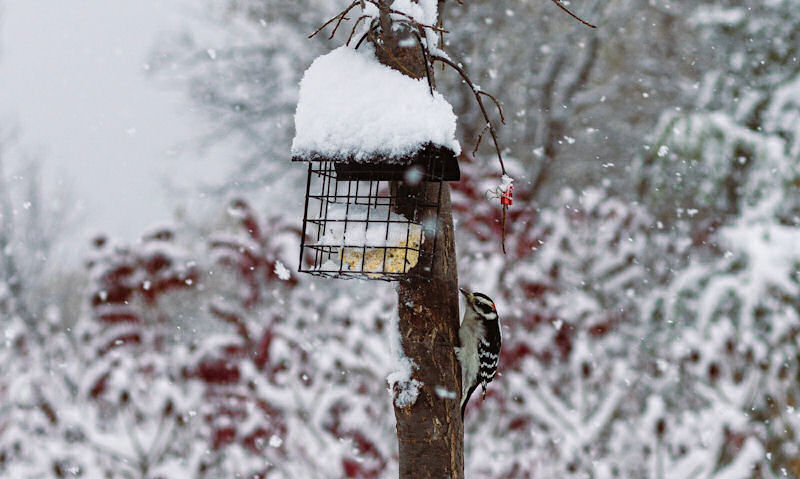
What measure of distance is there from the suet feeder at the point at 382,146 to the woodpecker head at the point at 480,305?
3.38ft

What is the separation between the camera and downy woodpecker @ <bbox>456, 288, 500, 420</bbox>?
11.4 ft

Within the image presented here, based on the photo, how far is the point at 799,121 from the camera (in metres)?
6.77

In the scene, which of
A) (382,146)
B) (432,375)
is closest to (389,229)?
(382,146)

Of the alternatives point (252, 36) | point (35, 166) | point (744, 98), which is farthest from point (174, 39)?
point (744, 98)

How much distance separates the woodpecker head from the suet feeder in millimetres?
1030

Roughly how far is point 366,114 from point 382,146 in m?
0.11

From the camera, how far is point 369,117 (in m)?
2.45

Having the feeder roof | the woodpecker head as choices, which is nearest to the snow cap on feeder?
the feeder roof

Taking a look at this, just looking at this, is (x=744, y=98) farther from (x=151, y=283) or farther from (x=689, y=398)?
(x=151, y=283)

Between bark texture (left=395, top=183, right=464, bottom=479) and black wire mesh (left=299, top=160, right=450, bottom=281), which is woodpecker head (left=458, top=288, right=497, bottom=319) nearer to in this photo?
black wire mesh (left=299, top=160, right=450, bottom=281)

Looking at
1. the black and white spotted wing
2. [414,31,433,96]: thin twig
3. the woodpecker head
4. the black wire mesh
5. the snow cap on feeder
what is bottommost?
the black and white spotted wing

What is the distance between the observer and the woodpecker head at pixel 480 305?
369 centimetres

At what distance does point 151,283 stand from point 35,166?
25.5 feet

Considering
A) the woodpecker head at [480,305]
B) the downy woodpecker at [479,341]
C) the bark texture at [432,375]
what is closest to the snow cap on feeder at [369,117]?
the bark texture at [432,375]
